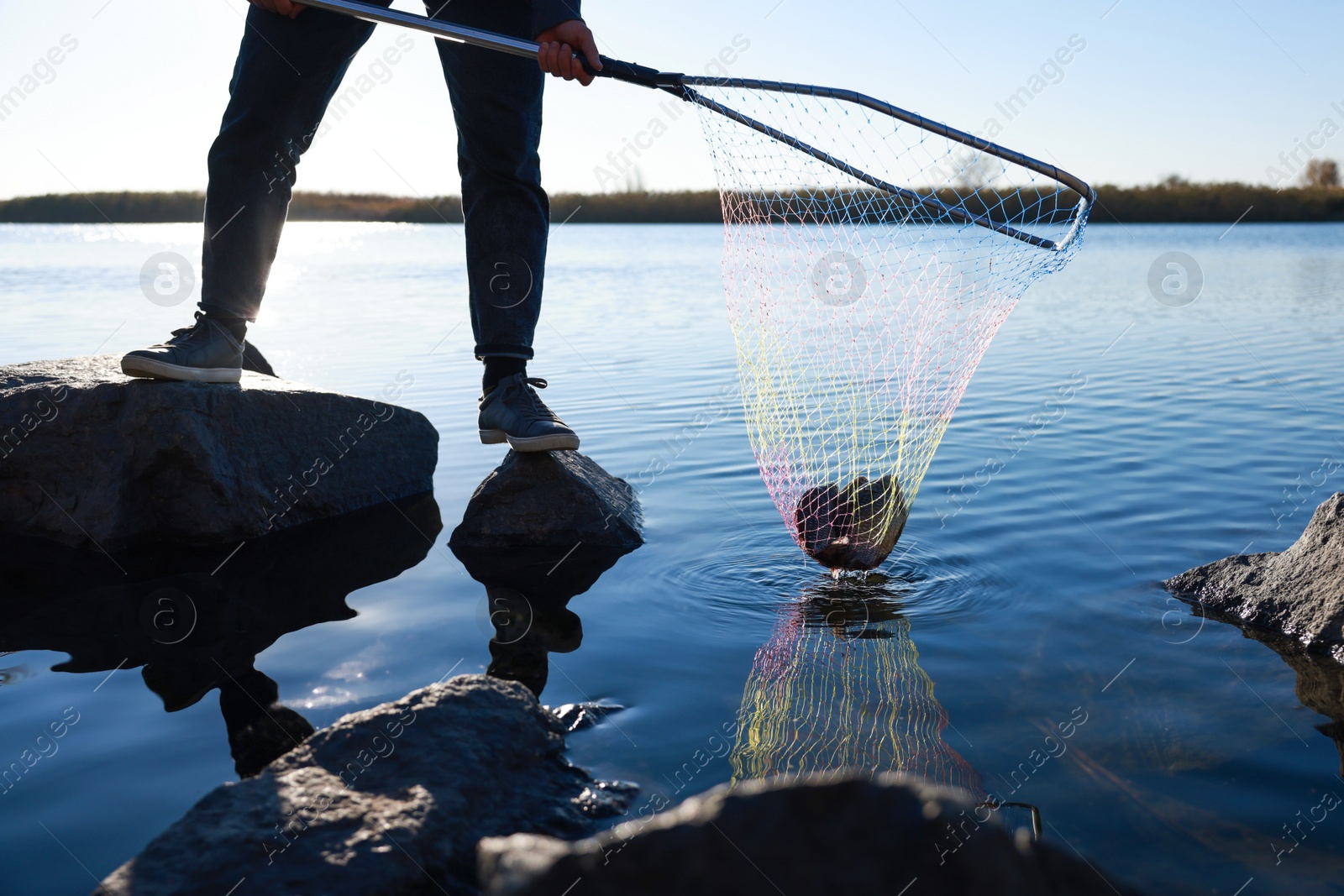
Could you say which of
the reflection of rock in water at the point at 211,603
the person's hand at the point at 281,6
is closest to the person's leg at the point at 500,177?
the person's hand at the point at 281,6

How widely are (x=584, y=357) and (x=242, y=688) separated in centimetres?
768

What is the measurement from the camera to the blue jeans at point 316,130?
164 inches

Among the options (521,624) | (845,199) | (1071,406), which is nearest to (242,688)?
(521,624)

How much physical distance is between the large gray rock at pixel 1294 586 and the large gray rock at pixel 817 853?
2485mm

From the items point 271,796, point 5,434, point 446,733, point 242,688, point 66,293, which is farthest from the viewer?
point 66,293

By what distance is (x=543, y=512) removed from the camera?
15.5ft

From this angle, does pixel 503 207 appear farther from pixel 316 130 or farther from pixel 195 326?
pixel 195 326

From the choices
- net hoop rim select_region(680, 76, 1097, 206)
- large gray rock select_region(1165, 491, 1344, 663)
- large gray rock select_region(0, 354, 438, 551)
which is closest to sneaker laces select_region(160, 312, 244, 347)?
large gray rock select_region(0, 354, 438, 551)

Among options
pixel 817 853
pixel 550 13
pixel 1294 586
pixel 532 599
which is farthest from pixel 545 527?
pixel 817 853

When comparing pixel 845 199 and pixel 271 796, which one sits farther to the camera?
pixel 845 199

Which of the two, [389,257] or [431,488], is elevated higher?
[389,257]

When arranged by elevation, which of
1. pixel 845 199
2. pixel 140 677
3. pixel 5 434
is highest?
pixel 845 199

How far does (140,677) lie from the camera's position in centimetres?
321

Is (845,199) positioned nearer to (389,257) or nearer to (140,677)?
(140,677)
